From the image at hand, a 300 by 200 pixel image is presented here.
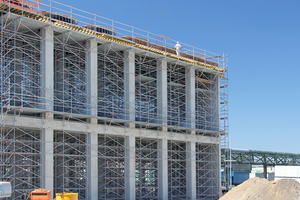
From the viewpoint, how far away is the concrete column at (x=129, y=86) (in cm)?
3472

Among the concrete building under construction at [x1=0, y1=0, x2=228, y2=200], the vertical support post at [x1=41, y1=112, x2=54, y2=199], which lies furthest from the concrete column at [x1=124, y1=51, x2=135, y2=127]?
the vertical support post at [x1=41, y1=112, x2=54, y2=199]

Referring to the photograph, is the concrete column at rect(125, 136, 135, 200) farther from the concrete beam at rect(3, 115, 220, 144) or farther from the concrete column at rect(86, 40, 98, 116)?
the concrete column at rect(86, 40, 98, 116)

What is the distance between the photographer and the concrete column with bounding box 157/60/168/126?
37938mm

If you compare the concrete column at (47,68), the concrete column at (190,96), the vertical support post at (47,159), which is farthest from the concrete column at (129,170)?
the concrete column at (190,96)

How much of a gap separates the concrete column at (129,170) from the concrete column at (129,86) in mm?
1715

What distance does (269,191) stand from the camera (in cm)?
2644

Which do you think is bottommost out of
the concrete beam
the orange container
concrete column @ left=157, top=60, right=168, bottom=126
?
the orange container

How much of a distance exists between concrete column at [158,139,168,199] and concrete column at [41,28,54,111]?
41.7 ft

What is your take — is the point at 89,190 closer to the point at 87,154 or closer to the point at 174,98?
the point at 87,154

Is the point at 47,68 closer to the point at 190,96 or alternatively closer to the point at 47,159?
the point at 47,159

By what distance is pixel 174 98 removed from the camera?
4097cm

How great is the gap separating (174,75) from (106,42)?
11335 mm

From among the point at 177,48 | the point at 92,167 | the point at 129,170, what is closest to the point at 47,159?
the point at 92,167

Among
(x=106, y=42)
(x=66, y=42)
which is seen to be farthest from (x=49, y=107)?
(x=106, y=42)
